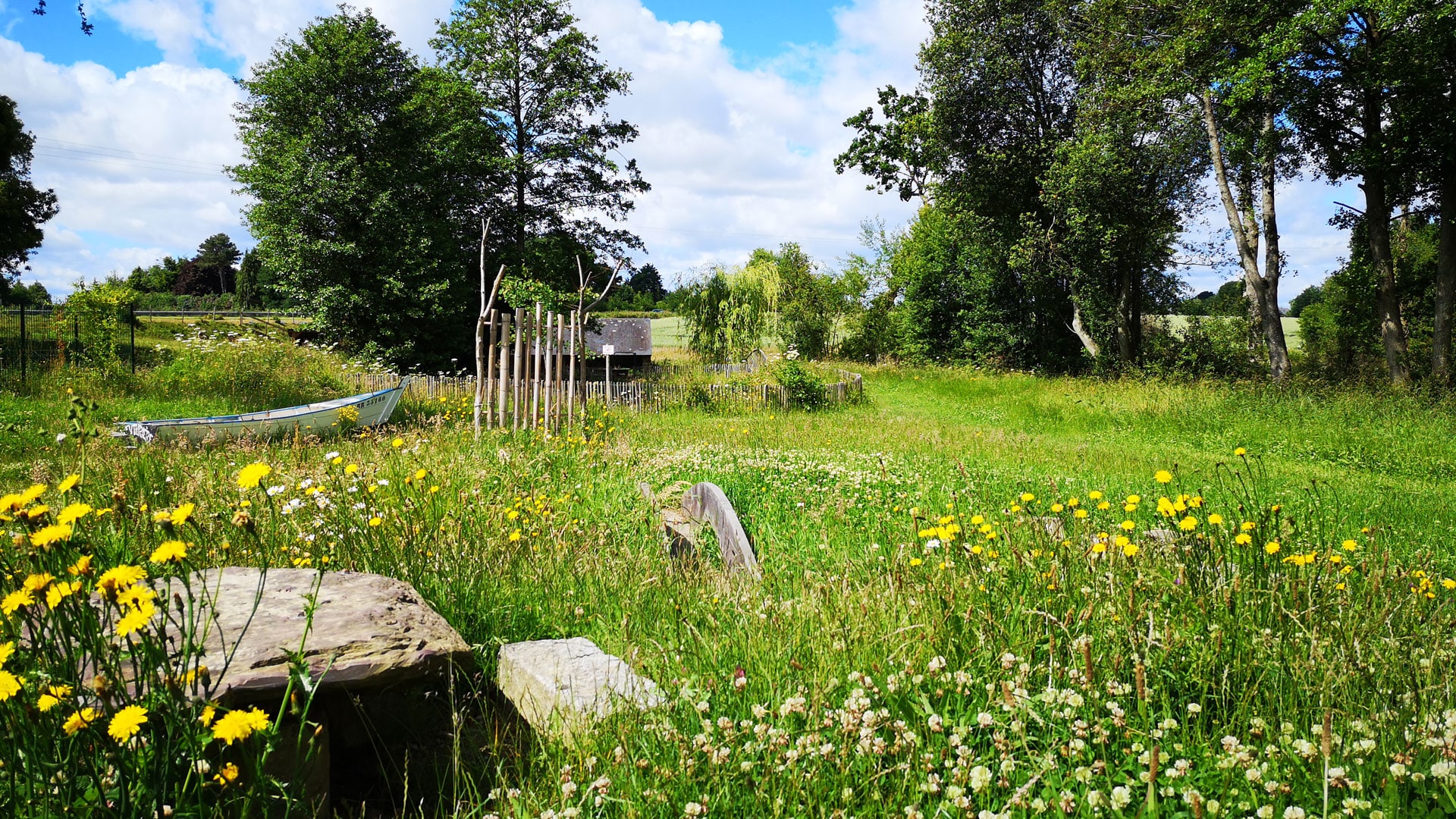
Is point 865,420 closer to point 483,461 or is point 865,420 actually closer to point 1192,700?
point 483,461

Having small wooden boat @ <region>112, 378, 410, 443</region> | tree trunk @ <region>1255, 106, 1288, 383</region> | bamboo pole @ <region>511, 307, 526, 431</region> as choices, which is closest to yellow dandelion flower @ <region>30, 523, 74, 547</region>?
small wooden boat @ <region>112, 378, 410, 443</region>

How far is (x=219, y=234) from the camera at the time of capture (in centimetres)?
9525

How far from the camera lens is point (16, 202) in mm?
29969

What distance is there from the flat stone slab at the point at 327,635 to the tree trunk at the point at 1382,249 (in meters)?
19.2

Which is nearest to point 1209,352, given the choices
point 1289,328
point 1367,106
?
point 1367,106

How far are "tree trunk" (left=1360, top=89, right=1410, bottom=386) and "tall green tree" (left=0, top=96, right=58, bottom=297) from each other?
4203cm

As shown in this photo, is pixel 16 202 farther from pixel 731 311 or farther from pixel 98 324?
pixel 731 311

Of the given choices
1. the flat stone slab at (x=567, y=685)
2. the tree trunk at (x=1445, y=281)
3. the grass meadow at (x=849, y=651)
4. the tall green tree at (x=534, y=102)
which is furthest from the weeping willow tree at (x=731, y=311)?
the flat stone slab at (x=567, y=685)

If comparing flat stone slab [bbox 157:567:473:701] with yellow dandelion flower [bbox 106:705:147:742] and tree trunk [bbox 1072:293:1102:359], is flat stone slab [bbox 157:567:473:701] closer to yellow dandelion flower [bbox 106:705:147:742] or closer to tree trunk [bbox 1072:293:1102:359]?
yellow dandelion flower [bbox 106:705:147:742]

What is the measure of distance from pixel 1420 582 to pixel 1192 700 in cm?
166

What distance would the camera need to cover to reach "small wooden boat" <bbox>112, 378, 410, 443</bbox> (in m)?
8.65

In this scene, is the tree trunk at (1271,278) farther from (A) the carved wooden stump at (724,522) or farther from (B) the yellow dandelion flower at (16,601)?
(B) the yellow dandelion flower at (16,601)

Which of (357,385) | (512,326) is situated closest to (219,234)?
(357,385)

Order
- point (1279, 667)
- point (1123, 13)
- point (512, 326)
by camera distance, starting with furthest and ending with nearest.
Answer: point (1123, 13) < point (512, 326) < point (1279, 667)
